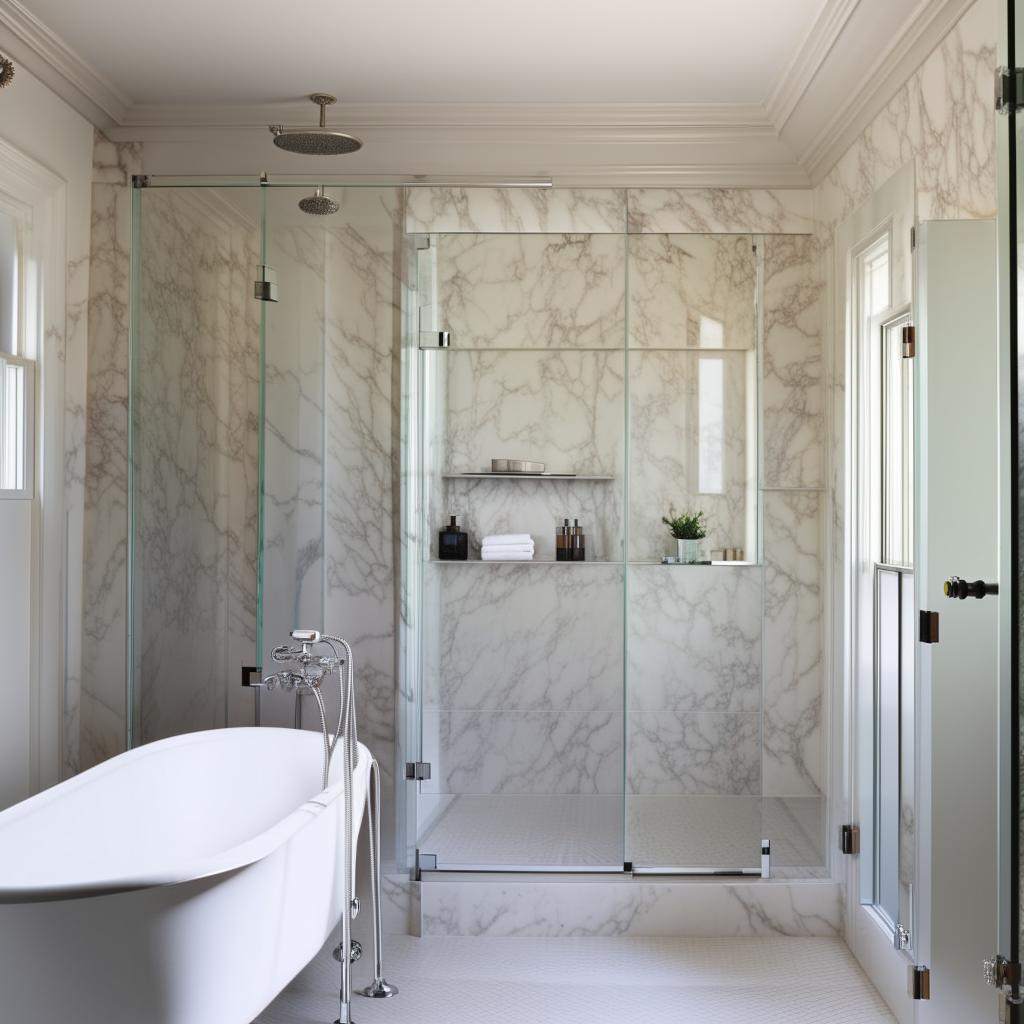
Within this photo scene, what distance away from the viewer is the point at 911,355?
271 centimetres

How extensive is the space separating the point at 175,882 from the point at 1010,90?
193 centimetres

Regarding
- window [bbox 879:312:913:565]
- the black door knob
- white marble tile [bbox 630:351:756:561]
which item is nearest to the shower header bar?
white marble tile [bbox 630:351:756:561]

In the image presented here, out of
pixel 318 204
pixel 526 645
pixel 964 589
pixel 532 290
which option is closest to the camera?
pixel 964 589

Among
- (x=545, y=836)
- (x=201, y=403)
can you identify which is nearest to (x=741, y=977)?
(x=545, y=836)

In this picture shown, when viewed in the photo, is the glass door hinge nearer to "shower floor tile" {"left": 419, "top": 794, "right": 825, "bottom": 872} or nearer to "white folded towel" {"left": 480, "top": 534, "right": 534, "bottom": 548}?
"shower floor tile" {"left": 419, "top": 794, "right": 825, "bottom": 872}

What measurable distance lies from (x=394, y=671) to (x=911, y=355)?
6.25 ft

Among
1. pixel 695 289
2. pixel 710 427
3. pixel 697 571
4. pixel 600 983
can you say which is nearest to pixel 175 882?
pixel 600 983

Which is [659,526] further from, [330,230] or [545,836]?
[330,230]

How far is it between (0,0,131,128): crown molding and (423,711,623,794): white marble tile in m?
2.41

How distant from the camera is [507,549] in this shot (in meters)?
→ 3.80

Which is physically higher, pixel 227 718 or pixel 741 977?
pixel 227 718

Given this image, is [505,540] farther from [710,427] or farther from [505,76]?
[505,76]

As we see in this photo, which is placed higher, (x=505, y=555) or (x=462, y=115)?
(x=462, y=115)

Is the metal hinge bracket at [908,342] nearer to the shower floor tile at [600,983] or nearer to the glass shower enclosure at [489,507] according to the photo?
the glass shower enclosure at [489,507]
